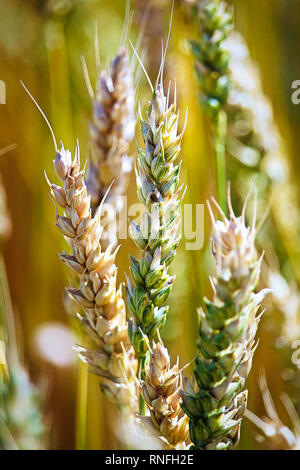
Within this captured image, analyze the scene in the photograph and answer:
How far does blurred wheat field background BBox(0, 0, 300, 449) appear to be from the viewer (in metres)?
0.70

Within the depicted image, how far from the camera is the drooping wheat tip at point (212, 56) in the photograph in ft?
2.05

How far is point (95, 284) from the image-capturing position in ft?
1.46

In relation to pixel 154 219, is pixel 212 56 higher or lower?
higher

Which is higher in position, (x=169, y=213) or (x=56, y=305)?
(x=169, y=213)

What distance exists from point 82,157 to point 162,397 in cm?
50

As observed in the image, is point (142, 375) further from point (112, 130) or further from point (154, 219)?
point (112, 130)

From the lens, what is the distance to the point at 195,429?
416 millimetres

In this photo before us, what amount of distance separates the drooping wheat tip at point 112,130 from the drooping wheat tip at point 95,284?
0.31ft

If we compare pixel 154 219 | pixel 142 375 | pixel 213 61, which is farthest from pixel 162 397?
pixel 213 61

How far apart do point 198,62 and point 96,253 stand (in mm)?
337

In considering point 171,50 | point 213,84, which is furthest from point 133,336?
point 171,50

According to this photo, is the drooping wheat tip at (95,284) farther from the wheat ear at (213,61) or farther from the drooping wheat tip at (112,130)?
the wheat ear at (213,61)

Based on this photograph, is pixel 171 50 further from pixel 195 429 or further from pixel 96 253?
pixel 195 429
